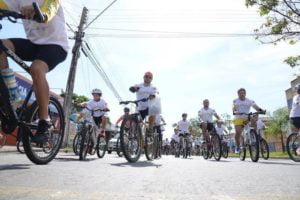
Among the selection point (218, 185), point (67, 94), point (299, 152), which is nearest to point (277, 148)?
point (67, 94)

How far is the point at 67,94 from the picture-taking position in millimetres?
18766

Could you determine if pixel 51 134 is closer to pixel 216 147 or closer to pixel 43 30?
pixel 43 30

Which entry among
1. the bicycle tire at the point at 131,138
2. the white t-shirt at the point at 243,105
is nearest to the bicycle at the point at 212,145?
the white t-shirt at the point at 243,105

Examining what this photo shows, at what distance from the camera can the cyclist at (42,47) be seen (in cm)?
361

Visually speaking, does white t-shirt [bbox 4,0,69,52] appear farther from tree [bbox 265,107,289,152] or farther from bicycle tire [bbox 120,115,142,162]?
tree [bbox 265,107,289,152]

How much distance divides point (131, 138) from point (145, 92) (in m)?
1.37

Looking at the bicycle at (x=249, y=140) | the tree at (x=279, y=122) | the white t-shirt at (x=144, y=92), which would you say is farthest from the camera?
the tree at (x=279, y=122)

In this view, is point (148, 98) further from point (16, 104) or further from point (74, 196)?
point (74, 196)

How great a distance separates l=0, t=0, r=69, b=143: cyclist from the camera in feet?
11.8

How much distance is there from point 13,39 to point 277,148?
285ft

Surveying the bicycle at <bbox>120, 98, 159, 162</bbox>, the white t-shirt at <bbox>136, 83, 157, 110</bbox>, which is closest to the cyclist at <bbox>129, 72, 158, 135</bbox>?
the white t-shirt at <bbox>136, 83, 157, 110</bbox>

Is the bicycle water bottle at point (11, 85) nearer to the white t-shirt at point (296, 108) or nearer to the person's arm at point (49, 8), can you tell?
the person's arm at point (49, 8)

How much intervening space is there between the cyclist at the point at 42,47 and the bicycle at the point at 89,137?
181 inches

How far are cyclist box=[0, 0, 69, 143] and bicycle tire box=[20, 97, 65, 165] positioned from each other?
132 mm
